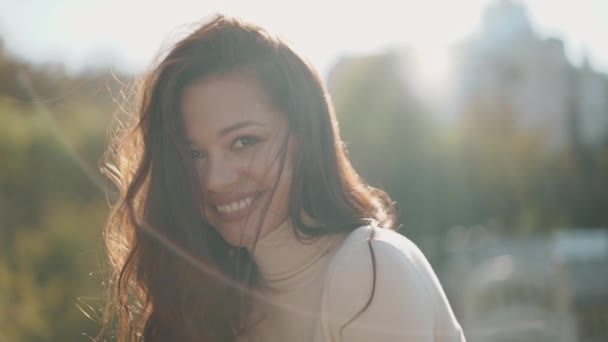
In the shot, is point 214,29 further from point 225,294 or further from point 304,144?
point 225,294

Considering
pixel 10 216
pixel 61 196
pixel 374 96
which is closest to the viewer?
pixel 10 216

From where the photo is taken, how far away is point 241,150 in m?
1.71

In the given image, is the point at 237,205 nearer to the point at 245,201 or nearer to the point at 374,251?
the point at 245,201

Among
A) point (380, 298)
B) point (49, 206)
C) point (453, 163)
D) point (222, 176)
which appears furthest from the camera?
point (453, 163)

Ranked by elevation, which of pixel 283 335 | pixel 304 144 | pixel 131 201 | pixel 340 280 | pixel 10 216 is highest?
pixel 304 144

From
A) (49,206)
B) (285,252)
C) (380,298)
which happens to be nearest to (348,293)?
(380,298)

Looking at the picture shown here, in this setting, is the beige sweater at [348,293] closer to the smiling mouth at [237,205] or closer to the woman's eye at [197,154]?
the smiling mouth at [237,205]

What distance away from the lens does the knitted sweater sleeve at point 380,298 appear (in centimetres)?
150

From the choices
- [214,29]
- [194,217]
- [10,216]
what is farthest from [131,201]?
[10,216]

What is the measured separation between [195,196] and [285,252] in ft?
0.76

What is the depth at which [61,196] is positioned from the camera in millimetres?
7523

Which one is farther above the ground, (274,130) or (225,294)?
(274,130)

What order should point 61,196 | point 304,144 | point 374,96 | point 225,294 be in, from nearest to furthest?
point 304,144
point 225,294
point 61,196
point 374,96

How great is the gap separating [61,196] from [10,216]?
0.57 meters
